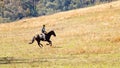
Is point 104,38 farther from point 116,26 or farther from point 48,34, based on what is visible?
point 116,26

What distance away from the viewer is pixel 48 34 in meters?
40.7

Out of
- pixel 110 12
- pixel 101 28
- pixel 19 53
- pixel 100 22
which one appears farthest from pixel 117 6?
pixel 19 53

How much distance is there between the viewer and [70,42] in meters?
44.1

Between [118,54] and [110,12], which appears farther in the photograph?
[110,12]

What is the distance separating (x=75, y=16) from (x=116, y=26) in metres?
17.4

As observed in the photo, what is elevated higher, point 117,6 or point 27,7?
point 117,6

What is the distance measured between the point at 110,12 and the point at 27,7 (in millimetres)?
97591

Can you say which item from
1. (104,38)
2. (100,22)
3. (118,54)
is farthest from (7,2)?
(118,54)

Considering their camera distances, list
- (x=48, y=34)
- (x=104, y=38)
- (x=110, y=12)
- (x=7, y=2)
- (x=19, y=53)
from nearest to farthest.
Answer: (x=19, y=53), (x=48, y=34), (x=104, y=38), (x=110, y=12), (x=7, y=2)

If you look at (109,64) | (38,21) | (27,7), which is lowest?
(27,7)

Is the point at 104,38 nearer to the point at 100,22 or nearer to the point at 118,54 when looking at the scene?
the point at 118,54

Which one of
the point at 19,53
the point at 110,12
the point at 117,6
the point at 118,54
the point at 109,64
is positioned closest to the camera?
the point at 109,64

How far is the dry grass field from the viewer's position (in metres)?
26.9

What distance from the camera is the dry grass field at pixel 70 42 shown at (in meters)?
26.9
